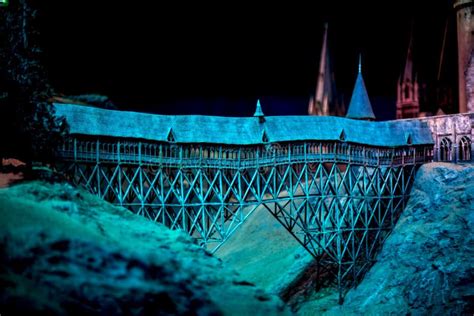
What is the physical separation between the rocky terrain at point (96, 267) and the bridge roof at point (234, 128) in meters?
7.61

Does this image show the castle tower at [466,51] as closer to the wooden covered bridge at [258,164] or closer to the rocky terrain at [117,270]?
the wooden covered bridge at [258,164]

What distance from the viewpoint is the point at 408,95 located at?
65.7m

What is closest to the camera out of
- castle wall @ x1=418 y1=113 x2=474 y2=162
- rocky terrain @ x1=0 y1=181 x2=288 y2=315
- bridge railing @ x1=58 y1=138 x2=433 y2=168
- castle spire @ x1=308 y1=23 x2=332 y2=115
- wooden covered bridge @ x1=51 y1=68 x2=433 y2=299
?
rocky terrain @ x1=0 y1=181 x2=288 y2=315

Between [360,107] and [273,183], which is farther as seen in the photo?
[360,107]

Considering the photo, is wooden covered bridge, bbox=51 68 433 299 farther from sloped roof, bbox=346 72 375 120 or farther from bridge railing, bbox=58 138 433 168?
sloped roof, bbox=346 72 375 120

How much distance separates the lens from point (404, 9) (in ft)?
218

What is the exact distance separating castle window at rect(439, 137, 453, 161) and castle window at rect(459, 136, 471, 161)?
2.11 ft

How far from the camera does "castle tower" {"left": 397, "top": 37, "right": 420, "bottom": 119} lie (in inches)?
2576

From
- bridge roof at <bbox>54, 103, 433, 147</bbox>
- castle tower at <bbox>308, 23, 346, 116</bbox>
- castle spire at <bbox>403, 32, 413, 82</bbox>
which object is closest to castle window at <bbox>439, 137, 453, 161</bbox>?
bridge roof at <bbox>54, 103, 433, 147</bbox>

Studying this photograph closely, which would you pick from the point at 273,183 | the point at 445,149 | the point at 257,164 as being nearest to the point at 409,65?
the point at 445,149

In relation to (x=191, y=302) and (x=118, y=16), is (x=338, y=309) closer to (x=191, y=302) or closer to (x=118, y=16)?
(x=191, y=302)

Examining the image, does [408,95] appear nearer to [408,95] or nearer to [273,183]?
[408,95]

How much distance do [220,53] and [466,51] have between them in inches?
832

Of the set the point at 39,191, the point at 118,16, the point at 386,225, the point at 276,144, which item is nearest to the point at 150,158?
the point at 276,144
